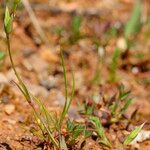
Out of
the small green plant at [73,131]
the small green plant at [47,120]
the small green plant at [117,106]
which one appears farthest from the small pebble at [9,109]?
the small green plant at [117,106]

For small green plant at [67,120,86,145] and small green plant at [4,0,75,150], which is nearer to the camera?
small green plant at [4,0,75,150]

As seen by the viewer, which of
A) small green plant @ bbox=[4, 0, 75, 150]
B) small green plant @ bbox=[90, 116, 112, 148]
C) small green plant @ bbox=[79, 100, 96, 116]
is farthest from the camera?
small green plant @ bbox=[79, 100, 96, 116]

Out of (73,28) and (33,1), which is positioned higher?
(33,1)

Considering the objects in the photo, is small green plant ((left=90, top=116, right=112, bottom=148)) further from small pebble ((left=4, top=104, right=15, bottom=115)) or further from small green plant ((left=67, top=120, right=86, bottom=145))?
small pebble ((left=4, top=104, right=15, bottom=115))

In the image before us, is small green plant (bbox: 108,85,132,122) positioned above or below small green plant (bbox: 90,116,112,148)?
above

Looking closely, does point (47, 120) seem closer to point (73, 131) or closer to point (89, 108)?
point (73, 131)

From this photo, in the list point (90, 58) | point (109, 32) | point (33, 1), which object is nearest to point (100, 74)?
point (90, 58)

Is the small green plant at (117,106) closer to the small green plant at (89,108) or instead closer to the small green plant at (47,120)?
the small green plant at (89,108)

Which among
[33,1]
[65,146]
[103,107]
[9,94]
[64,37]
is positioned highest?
[33,1]

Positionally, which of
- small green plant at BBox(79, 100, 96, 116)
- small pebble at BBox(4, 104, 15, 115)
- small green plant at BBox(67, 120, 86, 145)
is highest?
small pebble at BBox(4, 104, 15, 115)

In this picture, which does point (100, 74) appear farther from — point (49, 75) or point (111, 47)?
point (111, 47)

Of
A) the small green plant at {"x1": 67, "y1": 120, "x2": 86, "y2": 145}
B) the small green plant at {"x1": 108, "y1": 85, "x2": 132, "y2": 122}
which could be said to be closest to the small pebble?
the small green plant at {"x1": 67, "y1": 120, "x2": 86, "y2": 145}
